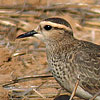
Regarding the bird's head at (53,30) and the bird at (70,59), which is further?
the bird's head at (53,30)

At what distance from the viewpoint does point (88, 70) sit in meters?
5.16

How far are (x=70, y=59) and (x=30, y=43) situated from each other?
2761mm

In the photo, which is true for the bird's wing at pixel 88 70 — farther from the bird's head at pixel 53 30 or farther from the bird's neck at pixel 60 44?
the bird's head at pixel 53 30

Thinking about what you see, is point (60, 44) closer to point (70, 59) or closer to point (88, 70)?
point (70, 59)

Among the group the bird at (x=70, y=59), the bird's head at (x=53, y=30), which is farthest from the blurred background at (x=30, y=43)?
the bird's head at (x=53, y=30)

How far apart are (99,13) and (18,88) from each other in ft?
11.8

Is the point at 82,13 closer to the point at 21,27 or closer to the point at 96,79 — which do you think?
the point at 21,27

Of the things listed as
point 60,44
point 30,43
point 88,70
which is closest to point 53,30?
point 60,44

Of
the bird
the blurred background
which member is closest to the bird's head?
the bird

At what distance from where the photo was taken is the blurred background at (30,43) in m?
5.97

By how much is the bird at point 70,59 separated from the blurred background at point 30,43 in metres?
0.63

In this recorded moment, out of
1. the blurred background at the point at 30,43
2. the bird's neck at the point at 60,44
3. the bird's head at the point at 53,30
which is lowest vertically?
the blurred background at the point at 30,43

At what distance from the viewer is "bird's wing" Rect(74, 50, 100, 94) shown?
5.11 m

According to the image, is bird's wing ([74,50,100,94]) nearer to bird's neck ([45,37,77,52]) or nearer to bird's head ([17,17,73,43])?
bird's neck ([45,37,77,52])
